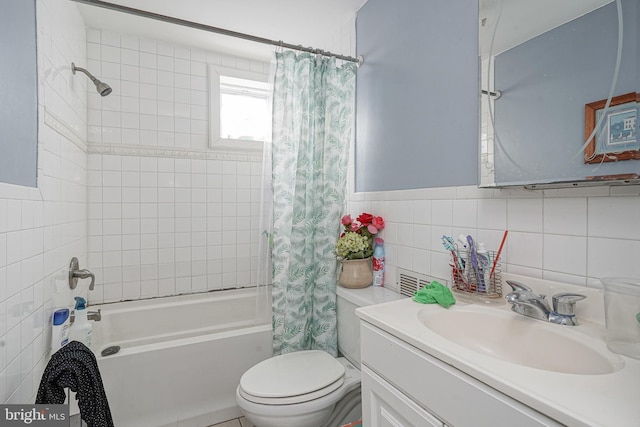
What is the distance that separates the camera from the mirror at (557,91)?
750mm

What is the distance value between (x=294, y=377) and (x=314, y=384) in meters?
0.10

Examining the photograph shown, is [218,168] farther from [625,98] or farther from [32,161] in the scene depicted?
[625,98]

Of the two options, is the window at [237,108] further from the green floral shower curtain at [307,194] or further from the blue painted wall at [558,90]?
the blue painted wall at [558,90]

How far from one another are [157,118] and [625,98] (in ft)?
8.52

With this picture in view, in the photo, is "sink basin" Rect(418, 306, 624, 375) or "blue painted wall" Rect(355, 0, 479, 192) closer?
"sink basin" Rect(418, 306, 624, 375)

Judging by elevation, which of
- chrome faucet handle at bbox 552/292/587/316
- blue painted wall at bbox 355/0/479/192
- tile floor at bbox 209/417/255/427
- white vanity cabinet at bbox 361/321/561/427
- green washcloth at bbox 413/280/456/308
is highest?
blue painted wall at bbox 355/0/479/192

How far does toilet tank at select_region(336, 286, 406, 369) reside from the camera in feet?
4.84

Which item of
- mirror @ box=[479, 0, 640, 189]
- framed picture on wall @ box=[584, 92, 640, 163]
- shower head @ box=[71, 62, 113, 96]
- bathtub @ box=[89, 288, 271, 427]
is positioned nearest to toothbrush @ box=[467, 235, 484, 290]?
mirror @ box=[479, 0, 640, 189]

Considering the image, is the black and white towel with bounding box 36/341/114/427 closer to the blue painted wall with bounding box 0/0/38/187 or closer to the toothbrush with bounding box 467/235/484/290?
the blue painted wall with bounding box 0/0/38/187

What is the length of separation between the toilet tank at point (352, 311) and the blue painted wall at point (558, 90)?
0.78m

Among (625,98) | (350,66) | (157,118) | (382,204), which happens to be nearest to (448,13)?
(350,66)

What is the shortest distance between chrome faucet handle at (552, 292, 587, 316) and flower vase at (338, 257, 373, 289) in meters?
0.90

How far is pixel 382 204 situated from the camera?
5.49ft

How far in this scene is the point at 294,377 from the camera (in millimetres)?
1307
